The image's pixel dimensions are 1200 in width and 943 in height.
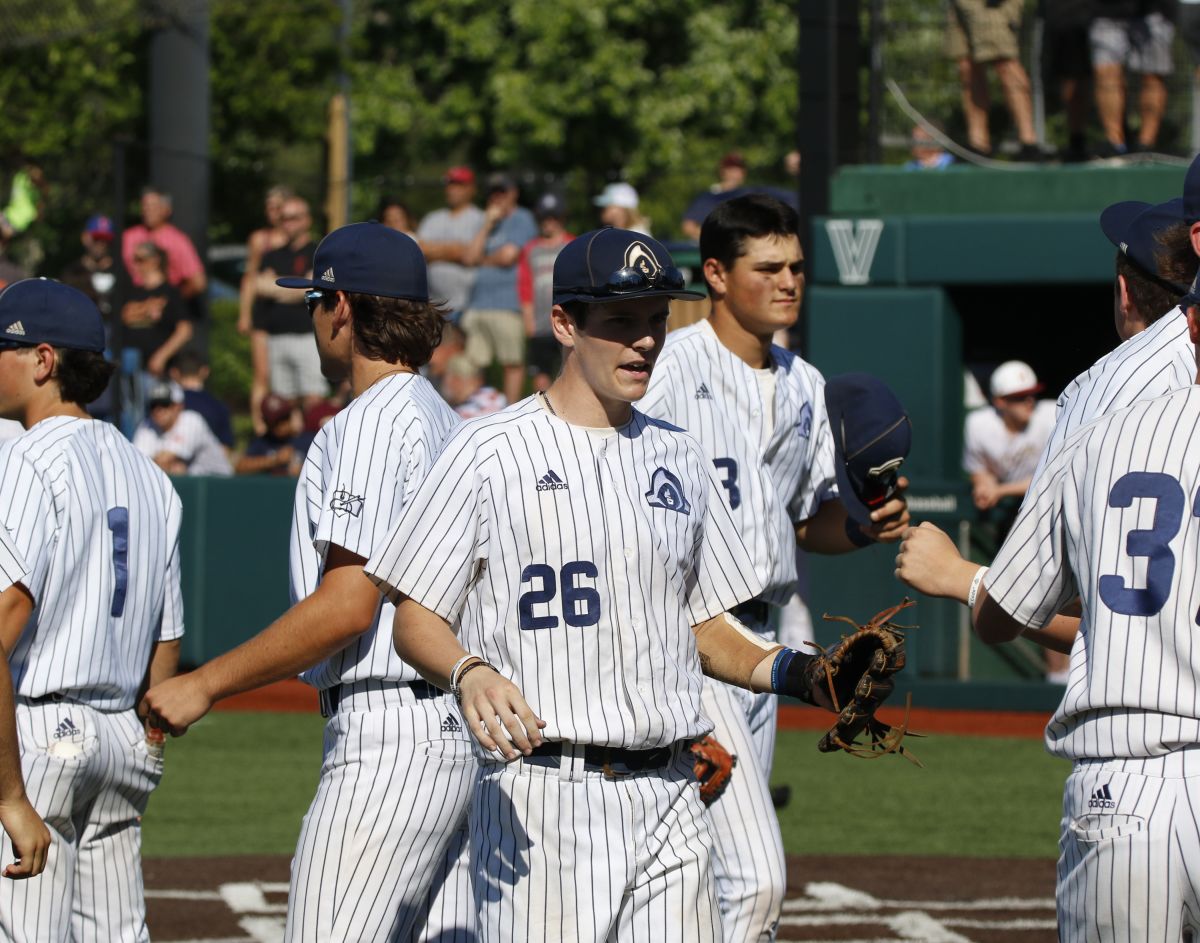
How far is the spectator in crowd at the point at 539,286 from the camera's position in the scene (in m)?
13.8

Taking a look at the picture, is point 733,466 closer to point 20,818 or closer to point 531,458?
point 531,458

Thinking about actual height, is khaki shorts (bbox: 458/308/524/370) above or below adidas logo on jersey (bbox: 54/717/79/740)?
above

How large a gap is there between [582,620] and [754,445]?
2055mm

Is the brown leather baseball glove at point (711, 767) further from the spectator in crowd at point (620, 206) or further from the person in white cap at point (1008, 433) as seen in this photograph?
the spectator in crowd at point (620, 206)

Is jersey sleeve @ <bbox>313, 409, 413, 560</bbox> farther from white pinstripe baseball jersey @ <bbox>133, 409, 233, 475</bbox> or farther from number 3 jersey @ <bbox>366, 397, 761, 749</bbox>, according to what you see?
white pinstripe baseball jersey @ <bbox>133, 409, 233, 475</bbox>

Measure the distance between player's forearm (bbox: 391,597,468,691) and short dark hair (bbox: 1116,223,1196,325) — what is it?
1761 mm

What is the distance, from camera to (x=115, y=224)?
1352 cm

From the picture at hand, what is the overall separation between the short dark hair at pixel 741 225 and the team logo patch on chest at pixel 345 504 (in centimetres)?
194

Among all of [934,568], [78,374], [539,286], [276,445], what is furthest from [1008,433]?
[934,568]

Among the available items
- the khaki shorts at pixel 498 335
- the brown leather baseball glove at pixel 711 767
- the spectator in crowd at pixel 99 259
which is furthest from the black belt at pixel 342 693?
the spectator in crowd at pixel 99 259

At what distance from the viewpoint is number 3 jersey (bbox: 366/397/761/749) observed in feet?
12.8

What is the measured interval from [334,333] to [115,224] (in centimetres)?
934

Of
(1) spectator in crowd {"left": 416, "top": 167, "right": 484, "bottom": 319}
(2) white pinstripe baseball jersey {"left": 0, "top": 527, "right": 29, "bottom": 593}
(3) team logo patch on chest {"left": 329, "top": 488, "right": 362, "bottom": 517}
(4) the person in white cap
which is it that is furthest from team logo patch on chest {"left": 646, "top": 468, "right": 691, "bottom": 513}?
(1) spectator in crowd {"left": 416, "top": 167, "right": 484, "bottom": 319}

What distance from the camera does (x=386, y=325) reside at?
468 centimetres
